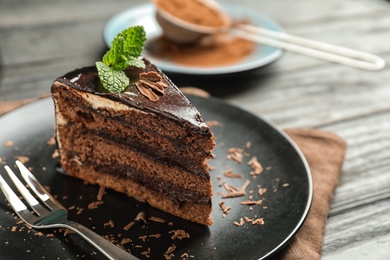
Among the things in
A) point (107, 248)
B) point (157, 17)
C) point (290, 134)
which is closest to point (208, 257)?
point (107, 248)

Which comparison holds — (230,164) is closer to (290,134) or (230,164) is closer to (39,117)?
(290,134)

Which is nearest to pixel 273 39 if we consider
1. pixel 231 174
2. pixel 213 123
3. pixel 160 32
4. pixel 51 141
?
pixel 160 32

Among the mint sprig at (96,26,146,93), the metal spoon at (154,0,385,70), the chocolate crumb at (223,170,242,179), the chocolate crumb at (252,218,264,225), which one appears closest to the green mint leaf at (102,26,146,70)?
the mint sprig at (96,26,146,93)

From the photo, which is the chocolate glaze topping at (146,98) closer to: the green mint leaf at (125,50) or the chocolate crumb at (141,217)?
the green mint leaf at (125,50)

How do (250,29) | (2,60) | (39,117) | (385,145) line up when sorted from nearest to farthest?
(39,117)
(385,145)
(2,60)
(250,29)

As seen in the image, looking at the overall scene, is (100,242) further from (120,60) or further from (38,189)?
(120,60)

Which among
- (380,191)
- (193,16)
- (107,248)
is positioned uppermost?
(193,16)
